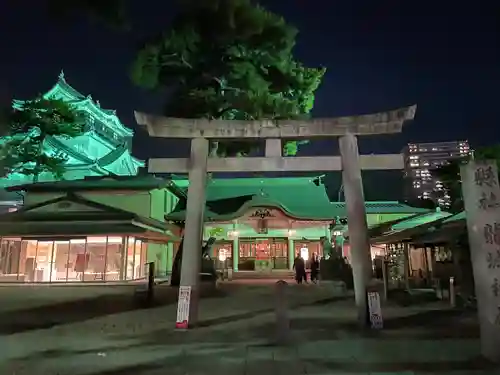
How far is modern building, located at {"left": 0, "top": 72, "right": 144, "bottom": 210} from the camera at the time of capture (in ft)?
133

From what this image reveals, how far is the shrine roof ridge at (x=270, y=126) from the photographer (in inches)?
410

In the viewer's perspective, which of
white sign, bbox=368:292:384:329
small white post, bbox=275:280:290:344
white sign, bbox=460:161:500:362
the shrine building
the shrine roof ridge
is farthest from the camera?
the shrine building

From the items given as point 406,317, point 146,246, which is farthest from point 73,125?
point 406,317

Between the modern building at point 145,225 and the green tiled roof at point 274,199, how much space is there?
8 centimetres

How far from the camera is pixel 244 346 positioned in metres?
7.47

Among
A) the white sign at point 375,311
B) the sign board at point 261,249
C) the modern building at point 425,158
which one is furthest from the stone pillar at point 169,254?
the modern building at point 425,158

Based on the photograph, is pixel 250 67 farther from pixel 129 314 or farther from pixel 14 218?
pixel 14 218

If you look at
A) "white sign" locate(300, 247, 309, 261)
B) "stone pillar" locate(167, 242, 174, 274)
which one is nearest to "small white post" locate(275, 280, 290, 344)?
"white sign" locate(300, 247, 309, 261)

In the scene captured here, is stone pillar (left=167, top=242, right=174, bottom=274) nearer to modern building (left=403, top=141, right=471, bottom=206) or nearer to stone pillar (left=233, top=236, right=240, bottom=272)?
stone pillar (left=233, top=236, right=240, bottom=272)

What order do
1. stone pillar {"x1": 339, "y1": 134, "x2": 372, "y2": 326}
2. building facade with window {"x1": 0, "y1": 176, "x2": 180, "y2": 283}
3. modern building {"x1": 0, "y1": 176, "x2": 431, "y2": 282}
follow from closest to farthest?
stone pillar {"x1": 339, "y1": 134, "x2": 372, "y2": 326}
building facade with window {"x1": 0, "y1": 176, "x2": 180, "y2": 283}
modern building {"x1": 0, "y1": 176, "x2": 431, "y2": 282}

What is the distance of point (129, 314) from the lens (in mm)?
11719

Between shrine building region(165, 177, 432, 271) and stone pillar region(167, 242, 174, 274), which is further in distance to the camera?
stone pillar region(167, 242, 174, 274)

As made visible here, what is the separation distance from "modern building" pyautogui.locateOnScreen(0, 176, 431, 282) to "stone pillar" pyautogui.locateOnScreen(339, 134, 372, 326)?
16.3 metres

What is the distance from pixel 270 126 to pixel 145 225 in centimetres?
1572
